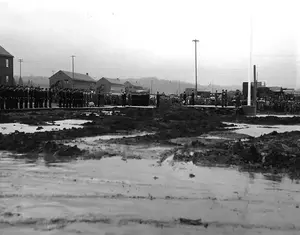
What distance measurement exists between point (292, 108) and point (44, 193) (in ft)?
119

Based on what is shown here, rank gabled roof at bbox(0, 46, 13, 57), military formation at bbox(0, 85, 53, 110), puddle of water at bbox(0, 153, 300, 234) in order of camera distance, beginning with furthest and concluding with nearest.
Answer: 1. gabled roof at bbox(0, 46, 13, 57)
2. military formation at bbox(0, 85, 53, 110)
3. puddle of water at bbox(0, 153, 300, 234)

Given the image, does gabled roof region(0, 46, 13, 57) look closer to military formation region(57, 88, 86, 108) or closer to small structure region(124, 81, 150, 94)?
small structure region(124, 81, 150, 94)

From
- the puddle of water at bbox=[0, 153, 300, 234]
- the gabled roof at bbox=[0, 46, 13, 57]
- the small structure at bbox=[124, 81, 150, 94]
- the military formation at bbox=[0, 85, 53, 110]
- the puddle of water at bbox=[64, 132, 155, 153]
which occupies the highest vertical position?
the gabled roof at bbox=[0, 46, 13, 57]

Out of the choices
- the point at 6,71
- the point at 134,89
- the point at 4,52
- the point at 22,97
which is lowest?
the point at 22,97

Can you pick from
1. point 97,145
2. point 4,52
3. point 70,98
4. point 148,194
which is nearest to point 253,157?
point 148,194

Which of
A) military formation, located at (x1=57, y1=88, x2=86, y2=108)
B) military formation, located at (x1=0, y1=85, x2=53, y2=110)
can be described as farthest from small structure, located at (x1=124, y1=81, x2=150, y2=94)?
military formation, located at (x1=0, y1=85, x2=53, y2=110)

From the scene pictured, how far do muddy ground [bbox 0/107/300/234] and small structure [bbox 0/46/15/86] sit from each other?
49102 millimetres

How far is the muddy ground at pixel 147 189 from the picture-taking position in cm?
493

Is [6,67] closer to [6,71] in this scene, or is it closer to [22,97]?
[6,71]

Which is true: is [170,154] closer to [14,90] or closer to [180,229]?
[180,229]

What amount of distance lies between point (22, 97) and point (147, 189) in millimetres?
25965

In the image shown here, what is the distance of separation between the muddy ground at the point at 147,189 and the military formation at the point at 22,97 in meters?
17.1

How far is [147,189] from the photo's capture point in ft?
22.1

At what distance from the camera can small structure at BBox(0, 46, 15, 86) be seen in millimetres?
57625
